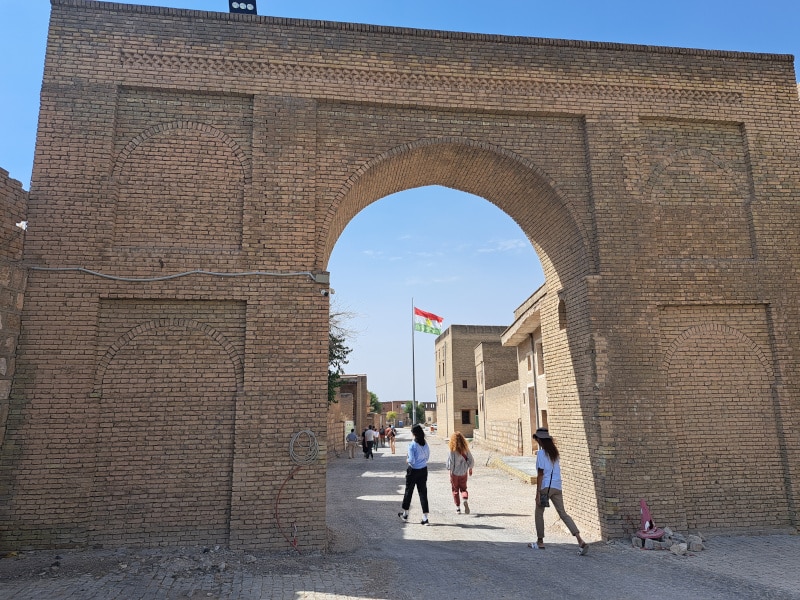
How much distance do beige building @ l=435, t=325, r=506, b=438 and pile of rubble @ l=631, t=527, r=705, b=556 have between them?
31035mm

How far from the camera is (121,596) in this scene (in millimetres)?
5348

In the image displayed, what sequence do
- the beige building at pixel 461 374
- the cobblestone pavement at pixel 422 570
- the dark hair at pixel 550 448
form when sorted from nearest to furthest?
the cobblestone pavement at pixel 422 570, the dark hair at pixel 550 448, the beige building at pixel 461 374

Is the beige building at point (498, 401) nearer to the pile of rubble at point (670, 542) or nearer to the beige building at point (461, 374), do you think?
the beige building at point (461, 374)

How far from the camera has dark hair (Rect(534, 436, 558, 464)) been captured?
711cm

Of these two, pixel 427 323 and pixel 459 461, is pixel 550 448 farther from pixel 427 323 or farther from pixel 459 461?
pixel 427 323

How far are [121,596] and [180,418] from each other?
2305mm

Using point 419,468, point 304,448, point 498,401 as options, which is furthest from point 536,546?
point 498,401

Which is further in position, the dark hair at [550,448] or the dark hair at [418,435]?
the dark hair at [418,435]

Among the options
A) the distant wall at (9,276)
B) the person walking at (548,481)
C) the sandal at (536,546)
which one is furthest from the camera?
the sandal at (536,546)

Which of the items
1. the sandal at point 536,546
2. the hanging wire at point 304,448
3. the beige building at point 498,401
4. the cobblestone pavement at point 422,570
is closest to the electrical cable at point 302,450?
the hanging wire at point 304,448

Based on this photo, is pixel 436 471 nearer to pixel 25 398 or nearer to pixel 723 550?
pixel 723 550

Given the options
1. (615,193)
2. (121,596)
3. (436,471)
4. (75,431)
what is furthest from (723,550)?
(436,471)

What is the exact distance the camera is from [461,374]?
3994 cm

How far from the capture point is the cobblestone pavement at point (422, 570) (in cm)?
553
